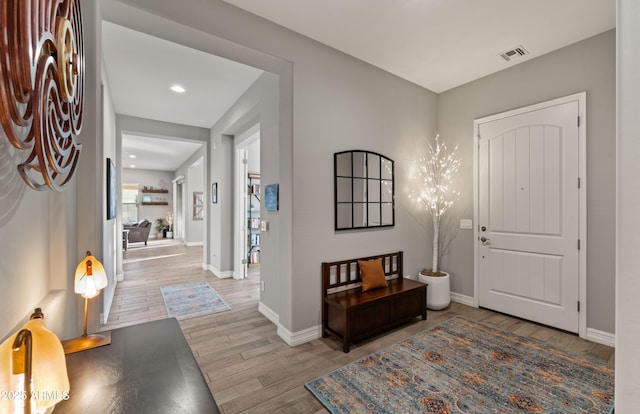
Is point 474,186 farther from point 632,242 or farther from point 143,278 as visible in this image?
point 143,278

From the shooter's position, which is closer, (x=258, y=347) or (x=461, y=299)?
(x=258, y=347)

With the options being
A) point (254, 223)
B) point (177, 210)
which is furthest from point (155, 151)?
point (254, 223)

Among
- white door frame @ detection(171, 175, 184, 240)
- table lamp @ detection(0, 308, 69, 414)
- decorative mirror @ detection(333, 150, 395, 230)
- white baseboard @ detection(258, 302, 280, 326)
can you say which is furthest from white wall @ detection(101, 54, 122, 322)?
white door frame @ detection(171, 175, 184, 240)

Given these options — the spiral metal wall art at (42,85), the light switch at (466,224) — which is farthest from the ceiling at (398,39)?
the light switch at (466,224)

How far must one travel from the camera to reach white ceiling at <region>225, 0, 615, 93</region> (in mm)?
2350

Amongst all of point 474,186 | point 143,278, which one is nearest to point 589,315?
point 474,186

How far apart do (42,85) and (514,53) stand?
3.94 m

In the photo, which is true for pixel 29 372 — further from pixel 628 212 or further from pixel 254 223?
pixel 254 223

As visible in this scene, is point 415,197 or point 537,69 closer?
point 537,69

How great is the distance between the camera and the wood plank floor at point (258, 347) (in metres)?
1.97

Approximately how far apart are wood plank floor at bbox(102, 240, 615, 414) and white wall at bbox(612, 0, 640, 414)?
1710 millimetres

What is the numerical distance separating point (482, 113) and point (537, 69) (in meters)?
0.67

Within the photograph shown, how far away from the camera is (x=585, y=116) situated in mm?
2812

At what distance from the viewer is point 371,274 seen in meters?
3.04
